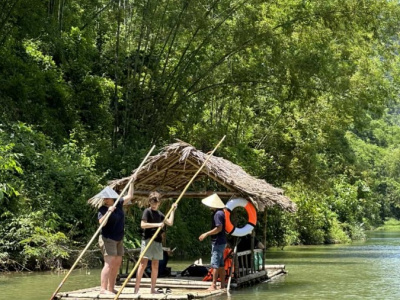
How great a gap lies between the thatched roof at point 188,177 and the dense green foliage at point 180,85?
466 centimetres

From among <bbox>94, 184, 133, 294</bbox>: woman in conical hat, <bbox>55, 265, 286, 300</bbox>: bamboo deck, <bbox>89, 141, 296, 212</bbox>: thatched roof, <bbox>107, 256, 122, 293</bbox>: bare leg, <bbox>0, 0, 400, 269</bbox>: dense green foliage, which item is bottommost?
<bbox>55, 265, 286, 300</bbox>: bamboo deck

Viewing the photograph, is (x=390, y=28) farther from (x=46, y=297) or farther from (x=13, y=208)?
(x=46, y=297)

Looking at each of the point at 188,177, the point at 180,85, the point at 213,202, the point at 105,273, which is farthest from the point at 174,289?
the point at 180,85

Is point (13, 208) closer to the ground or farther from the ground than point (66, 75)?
closer to the ground

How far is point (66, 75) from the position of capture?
26.3m

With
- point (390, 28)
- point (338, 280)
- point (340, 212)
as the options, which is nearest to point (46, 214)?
point (338, 280)

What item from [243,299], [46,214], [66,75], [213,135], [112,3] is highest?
[112,3]

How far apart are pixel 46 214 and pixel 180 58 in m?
8.74

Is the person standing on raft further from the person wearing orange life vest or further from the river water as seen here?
the river water

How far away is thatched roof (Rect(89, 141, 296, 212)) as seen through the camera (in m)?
14.2

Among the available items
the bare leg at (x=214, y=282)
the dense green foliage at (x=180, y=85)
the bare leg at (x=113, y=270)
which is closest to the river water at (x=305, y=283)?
the bare leg at (x=214, y=282)

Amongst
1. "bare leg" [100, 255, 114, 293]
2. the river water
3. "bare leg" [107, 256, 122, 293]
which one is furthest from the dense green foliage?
"bare leg" [100, 255, 114, 293]

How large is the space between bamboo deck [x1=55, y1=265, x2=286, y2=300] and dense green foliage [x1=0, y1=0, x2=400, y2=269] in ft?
18.4

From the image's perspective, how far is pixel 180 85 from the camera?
2667cm
